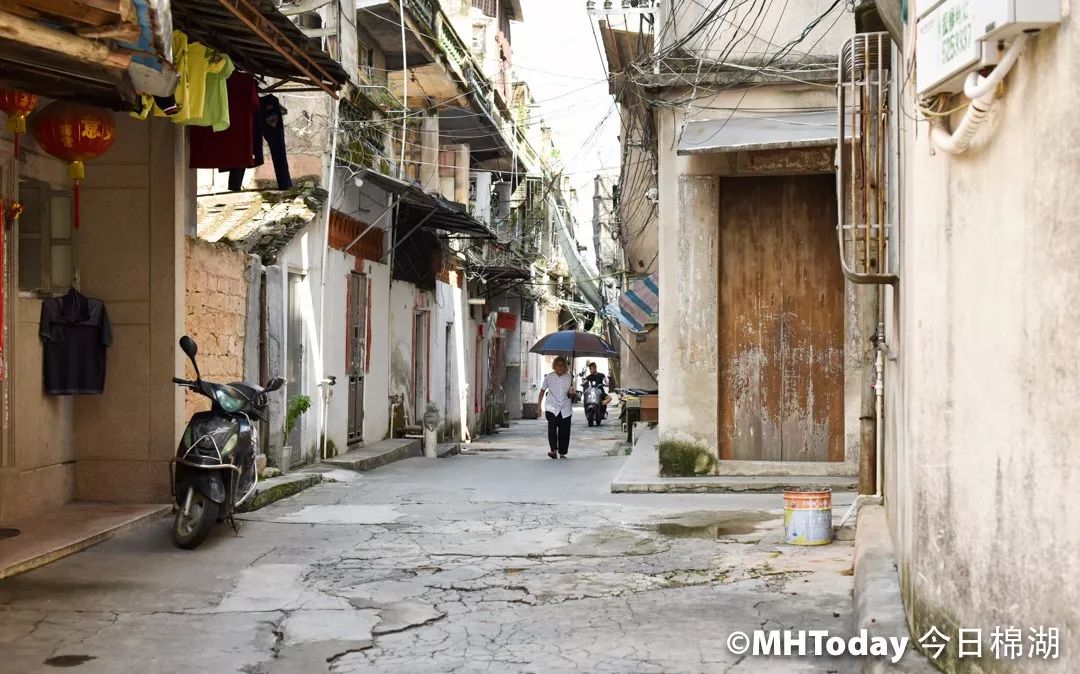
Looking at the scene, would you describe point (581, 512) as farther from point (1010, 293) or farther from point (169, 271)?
point (1010, 293)

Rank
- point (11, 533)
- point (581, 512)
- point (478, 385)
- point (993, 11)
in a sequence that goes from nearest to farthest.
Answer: point (993, 11) < point (11, 533) < point (581, 512) < point (478, 385)

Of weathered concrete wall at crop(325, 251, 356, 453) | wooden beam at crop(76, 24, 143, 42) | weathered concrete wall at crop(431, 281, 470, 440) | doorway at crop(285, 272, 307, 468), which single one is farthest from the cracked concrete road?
weathered concrete wall at crop(431, 281, 470, 440)

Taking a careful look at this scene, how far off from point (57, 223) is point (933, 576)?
7.98m

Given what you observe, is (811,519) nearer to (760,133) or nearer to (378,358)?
(760,133)

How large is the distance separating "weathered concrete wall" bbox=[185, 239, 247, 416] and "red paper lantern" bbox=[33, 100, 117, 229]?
6.67ft

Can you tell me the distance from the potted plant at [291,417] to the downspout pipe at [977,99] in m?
10.9

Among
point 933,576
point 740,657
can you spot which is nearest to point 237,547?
point 740,657

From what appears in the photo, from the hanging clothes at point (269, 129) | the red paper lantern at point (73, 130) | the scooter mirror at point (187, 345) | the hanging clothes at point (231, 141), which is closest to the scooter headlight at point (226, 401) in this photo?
the scooter mirror at point (187, 345)

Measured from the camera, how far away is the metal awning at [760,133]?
39.8ft

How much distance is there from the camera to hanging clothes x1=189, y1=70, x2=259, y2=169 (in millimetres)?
10461

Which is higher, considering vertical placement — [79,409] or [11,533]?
[79,409]

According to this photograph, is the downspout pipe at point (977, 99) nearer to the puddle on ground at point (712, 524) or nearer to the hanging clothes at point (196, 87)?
the puddle on ground at point (712, 524)

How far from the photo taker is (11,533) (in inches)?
336

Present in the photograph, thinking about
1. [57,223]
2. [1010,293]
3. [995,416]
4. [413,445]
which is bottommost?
[413,445]
